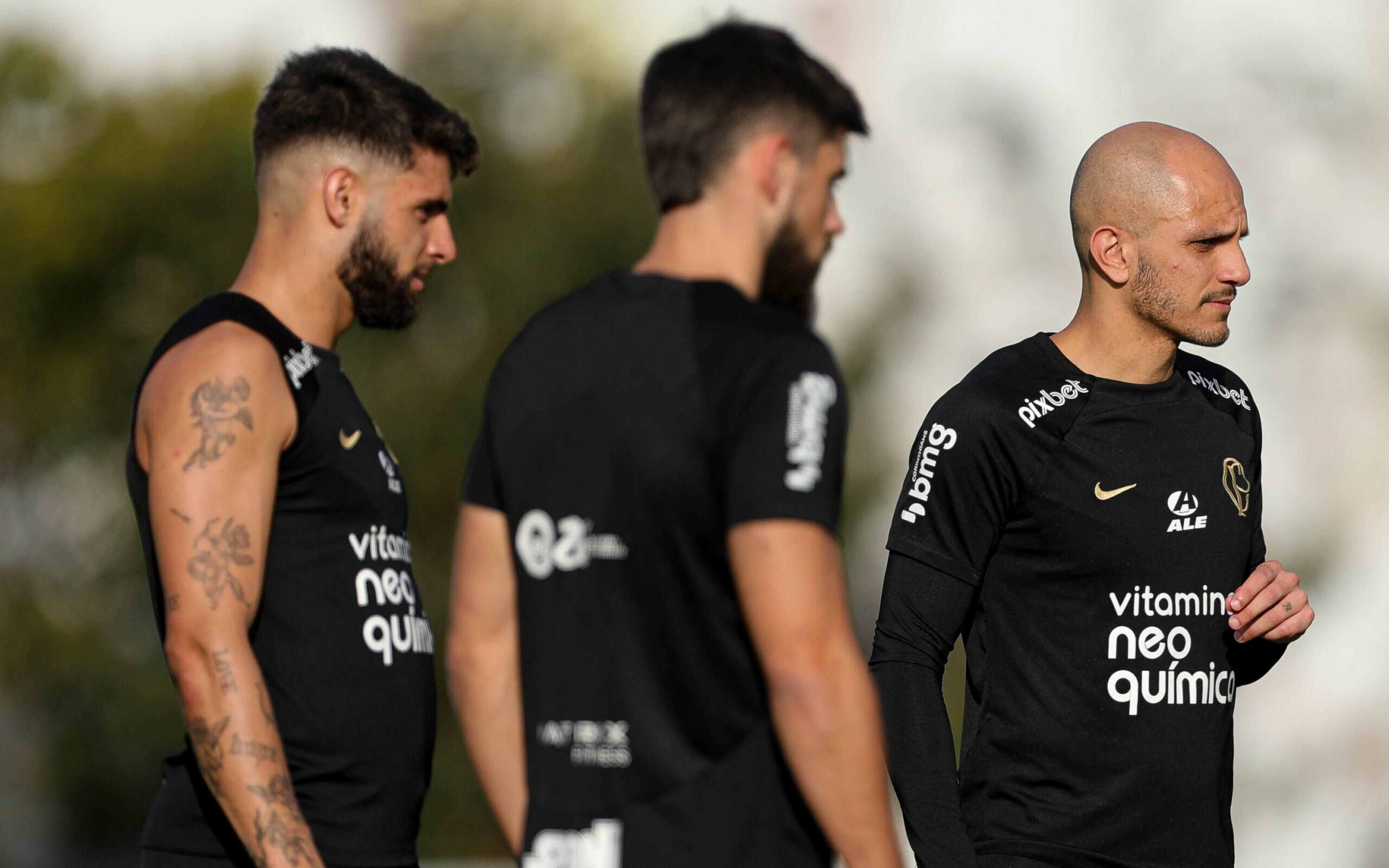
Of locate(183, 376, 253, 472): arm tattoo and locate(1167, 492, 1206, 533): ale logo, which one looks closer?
locate(183, 376, 253, 472): arm tattoo

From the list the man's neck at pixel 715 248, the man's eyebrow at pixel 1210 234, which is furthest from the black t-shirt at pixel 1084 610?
the man's neck at pixel 715 248

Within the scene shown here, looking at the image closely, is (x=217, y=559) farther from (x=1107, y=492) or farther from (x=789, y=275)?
(x=1107, y=492)

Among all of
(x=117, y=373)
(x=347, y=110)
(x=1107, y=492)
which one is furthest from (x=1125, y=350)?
(x=117, y=373)

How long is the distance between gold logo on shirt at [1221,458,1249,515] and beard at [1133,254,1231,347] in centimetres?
28

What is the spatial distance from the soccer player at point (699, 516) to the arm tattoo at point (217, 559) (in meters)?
0.58

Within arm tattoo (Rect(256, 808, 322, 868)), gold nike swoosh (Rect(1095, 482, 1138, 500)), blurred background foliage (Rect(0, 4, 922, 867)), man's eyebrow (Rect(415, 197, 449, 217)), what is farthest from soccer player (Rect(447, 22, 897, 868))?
blurred background foliage (Rect(0, 4, 922, 867))

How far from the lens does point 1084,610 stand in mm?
3408

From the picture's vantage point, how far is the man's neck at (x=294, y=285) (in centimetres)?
338

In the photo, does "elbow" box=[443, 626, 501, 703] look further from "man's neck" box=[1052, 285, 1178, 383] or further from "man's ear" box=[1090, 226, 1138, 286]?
"man's ear" box=[1090, 226, 1138, 286]

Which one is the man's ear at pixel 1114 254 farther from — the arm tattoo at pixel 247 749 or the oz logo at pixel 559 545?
the arm tattoo at pixel 247 749

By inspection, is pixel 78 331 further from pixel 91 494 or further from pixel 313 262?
pixel 313 262

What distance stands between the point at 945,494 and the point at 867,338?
12.6m

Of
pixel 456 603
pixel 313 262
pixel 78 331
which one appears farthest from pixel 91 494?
pixel 456 603

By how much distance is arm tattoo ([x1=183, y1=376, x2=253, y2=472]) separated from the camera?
2.98 metres
